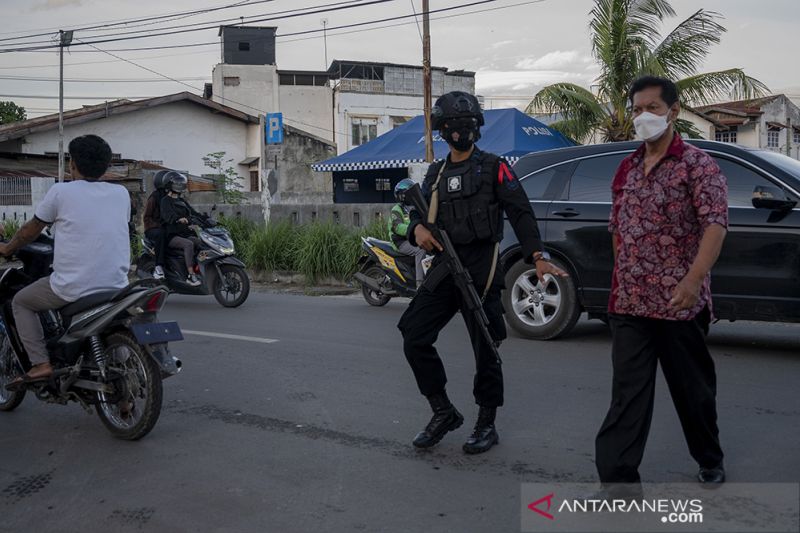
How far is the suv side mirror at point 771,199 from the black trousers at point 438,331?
3137mm

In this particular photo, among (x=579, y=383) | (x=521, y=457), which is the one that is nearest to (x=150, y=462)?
(x=521, y=457)

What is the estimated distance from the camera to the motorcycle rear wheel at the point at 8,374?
5886 mm

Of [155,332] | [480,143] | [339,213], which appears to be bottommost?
[155,332]

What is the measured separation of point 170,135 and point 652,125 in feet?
114

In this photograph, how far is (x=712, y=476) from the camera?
4207mm

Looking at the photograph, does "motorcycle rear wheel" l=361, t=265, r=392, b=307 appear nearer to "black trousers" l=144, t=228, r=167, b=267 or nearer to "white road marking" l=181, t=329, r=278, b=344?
"black trousers" l=144, t=228, r=167, b=267

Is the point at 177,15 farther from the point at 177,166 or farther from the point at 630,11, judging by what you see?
the point at 630,11

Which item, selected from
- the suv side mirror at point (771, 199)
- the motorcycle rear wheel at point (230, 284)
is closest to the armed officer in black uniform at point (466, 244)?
the suv side mirror at point (771, 199)

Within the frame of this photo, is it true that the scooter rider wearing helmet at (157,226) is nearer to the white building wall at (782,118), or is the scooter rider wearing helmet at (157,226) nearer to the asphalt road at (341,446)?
the asphalt road at (341,446)

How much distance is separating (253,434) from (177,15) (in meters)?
23.9

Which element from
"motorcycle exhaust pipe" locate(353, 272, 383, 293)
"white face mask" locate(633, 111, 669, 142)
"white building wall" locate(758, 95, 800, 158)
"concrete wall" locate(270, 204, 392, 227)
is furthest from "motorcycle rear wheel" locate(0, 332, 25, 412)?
"white building wall" locate(758, 95, 800, 158)

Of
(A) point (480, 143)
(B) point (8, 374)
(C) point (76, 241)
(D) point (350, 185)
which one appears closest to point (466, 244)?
(C) point (76, 241)

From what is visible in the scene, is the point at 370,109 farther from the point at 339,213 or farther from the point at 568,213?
the point at 568,213

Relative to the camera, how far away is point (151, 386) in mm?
5133
